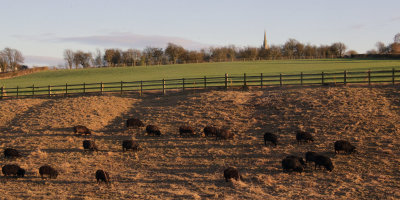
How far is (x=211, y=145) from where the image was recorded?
572 inches

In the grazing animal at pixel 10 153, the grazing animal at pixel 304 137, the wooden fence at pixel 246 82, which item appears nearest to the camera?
the grazing animal at pixel 10 153

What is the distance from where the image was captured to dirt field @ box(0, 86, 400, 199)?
9.73m

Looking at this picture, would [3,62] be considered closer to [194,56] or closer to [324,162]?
[194,56]

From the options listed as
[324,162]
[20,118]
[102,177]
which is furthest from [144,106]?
[324,162]

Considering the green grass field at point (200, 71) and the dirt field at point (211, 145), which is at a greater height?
the green grass field at point (200, 71)

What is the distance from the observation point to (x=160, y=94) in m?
26.3

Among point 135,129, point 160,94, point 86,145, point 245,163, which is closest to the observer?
point 245,163

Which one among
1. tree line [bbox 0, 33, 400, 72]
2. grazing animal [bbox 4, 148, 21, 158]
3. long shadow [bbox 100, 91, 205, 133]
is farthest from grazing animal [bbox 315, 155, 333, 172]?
tree line [bbox 0, 33, 400, 72]

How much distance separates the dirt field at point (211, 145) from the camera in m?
9.73

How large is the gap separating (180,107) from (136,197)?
39.8 feet

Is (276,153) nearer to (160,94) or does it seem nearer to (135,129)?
(135,129)

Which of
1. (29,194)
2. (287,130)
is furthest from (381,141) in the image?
(29,194)

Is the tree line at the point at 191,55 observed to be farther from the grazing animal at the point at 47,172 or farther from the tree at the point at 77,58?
the grazing animal at the point at 47,172

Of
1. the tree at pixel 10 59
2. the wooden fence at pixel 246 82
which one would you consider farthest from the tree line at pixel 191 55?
the wooden fence at pixel 246 82
